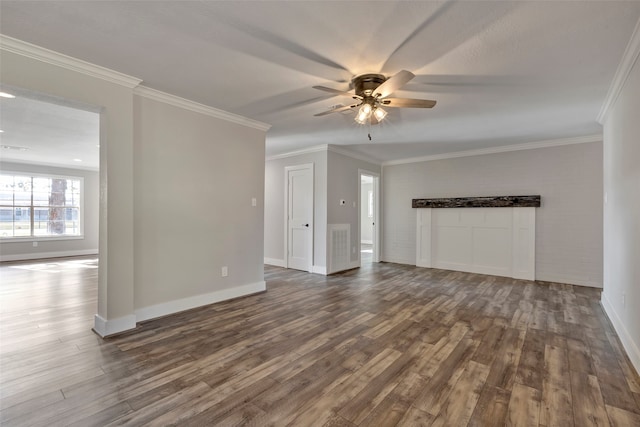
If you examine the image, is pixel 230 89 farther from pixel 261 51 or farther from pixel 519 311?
Answer: pixel 519 311

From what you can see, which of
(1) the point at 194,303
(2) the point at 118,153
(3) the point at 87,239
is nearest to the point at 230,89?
(2) the point at 118,153

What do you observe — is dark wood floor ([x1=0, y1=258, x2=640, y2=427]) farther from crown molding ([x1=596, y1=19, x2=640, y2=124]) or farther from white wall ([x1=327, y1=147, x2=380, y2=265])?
crown molding ([x1=596, y1=19, x2=640, y2=124])

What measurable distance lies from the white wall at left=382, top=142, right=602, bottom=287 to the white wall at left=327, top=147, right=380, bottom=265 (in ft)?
6.09

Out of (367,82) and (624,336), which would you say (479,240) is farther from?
(367,82)

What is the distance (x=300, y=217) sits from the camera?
5.98 m

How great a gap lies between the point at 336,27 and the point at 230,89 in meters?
1.50

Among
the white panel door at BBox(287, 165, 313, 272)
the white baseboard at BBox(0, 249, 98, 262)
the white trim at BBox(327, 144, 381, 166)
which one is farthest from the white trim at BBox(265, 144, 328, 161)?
the white baseboard at BBox(0, 249, 98, 262)

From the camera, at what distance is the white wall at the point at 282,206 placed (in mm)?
5613

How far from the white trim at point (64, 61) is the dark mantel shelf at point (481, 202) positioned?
18.0 ft

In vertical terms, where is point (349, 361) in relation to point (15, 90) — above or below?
below

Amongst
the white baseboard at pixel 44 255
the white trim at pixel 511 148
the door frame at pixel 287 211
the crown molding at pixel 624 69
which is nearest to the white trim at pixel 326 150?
the door frame at pixel 287 211

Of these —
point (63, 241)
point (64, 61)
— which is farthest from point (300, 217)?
point (63, 241)

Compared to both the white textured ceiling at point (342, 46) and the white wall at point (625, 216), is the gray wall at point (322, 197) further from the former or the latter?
the white wall at point (625, 216)

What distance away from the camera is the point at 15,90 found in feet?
7.67
